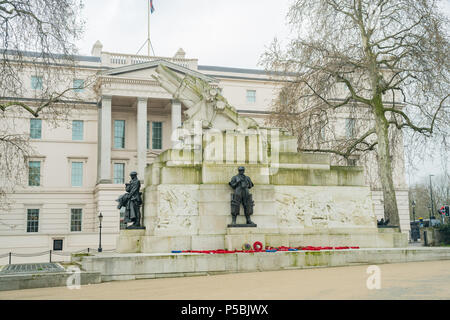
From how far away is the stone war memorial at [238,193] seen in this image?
12000 millimetres

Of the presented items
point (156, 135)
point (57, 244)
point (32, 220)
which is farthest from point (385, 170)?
point (32, 220)

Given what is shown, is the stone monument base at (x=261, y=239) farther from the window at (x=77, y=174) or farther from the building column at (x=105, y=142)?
the window at (x=77, y=174)

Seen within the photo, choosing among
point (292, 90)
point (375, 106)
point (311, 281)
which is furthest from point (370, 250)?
point (292, 90)

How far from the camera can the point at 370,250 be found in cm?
1199

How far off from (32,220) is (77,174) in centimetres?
664

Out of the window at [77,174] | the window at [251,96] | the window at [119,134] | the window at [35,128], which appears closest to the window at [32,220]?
the window at [77,174]

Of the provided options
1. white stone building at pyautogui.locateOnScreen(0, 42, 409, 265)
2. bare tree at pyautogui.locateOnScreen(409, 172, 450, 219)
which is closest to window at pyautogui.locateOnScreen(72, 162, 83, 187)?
white stone building at pyautogui.locateOnScreen(0, 42, 409, 265)

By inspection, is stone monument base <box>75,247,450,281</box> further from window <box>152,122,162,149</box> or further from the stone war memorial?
window <box>152,122,162,149</box>

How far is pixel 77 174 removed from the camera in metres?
49.4

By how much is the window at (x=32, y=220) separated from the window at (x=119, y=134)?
1098 centimetres

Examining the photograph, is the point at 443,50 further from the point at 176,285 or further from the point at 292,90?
the point at 176,285

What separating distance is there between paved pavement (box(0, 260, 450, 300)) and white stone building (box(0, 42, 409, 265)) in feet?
112

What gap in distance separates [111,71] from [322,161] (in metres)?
34.9

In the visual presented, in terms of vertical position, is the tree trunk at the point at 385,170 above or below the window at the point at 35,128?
below
